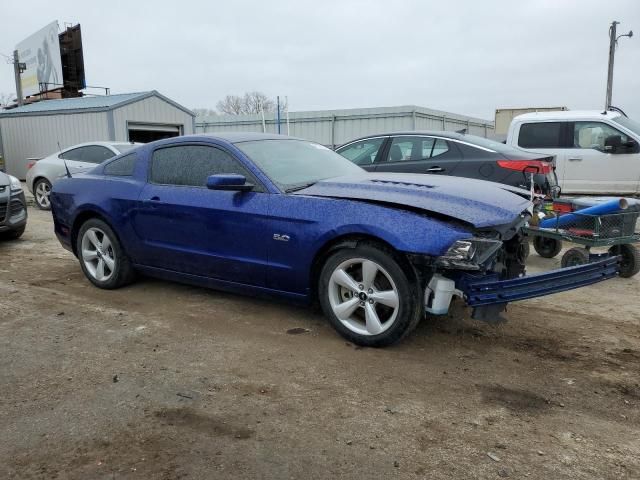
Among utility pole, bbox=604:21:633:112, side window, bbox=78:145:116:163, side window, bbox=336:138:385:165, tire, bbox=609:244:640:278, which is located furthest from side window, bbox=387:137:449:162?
utility pole, bbox=604:21:633:112

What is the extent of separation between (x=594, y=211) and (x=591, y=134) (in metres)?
4.46

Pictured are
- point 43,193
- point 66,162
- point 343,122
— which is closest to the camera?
point 66,162

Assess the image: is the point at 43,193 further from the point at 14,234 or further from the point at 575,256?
the point at 575,256

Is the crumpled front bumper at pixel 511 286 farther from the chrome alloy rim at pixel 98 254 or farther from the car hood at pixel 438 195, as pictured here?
the chrome alloy rim at pixel 98 254

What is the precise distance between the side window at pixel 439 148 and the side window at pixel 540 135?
2974 millimetres

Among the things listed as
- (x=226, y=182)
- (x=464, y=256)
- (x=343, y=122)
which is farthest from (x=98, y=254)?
(x=343, y=122)

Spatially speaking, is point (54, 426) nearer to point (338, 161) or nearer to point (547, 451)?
point (547, 451)

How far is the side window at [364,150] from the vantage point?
7793mm

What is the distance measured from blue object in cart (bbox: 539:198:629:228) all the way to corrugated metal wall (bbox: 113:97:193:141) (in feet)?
45.8

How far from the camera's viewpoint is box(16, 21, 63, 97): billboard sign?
32562mm

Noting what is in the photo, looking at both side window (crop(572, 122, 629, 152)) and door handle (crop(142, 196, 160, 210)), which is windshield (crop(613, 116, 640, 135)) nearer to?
side window (crop(572, 122, 629, 152))

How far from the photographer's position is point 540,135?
9.47 meters

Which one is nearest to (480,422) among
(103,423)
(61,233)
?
(103,423)

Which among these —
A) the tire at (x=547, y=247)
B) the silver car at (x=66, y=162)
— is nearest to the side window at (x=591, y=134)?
the tire at (x=547, y=247)
